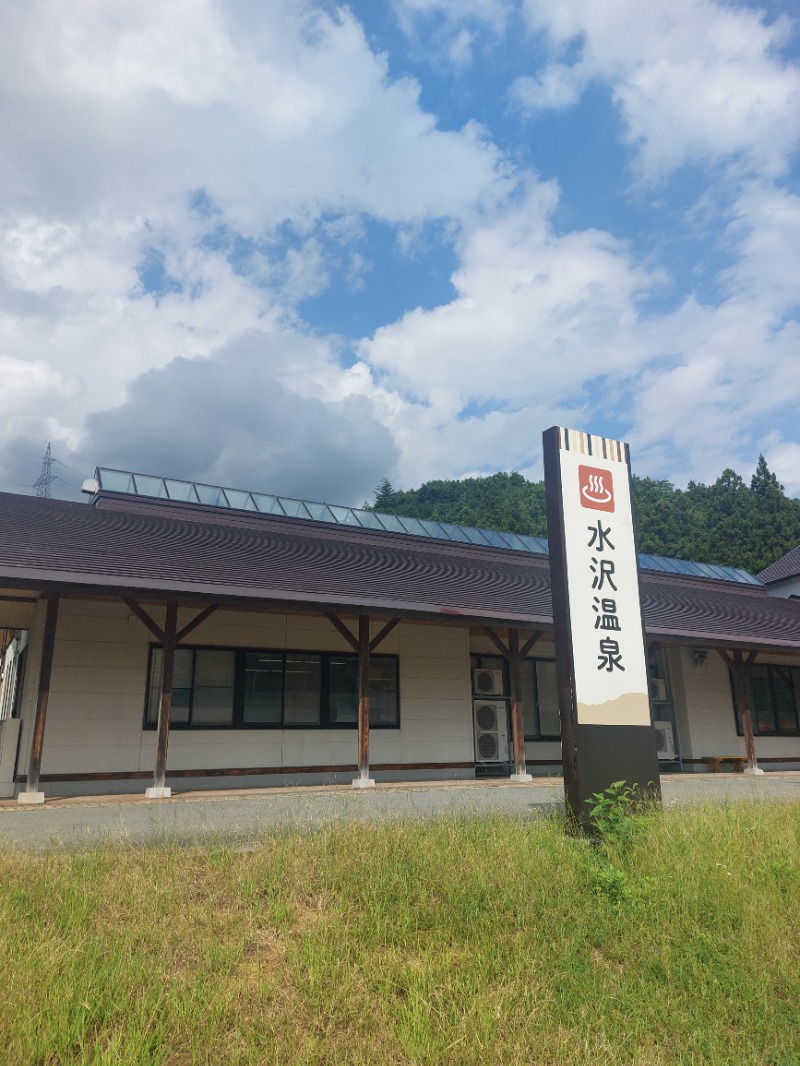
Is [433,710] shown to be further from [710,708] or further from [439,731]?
[710,708]

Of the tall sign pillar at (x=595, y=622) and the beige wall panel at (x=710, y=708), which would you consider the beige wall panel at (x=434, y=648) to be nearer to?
the beige wall panel at (x=710, y=708)

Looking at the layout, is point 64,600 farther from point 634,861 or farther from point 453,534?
point 453,534

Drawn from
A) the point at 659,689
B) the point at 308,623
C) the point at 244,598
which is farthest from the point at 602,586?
the point at 659,689

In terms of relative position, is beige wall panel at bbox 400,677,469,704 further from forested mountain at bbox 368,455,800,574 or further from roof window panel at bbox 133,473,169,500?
forested mountain at bbox 368,455,800,574

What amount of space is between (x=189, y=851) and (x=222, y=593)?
254 inches

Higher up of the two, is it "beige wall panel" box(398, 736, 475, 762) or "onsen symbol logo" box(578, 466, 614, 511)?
"onsen symbol logo" box(578, 466, 614, 511)

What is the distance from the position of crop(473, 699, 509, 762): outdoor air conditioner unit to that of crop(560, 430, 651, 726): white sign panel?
8.94m

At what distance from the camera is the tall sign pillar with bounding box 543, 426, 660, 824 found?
7.32 m

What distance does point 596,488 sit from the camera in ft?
27.2

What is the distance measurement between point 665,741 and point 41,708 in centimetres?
1365

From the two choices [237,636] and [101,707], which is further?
[237,636]

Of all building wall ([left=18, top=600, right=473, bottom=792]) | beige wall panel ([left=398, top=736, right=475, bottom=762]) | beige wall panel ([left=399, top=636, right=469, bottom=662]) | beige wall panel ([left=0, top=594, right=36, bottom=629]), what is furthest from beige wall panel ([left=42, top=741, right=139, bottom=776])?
beige wall panel ([left=399, top=636, right=469, bottom=662])

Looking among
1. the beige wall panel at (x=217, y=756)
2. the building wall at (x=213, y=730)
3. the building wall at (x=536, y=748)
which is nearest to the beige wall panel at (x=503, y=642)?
the building wall at (x=536, y=748)

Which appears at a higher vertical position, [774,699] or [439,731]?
[774,699]
